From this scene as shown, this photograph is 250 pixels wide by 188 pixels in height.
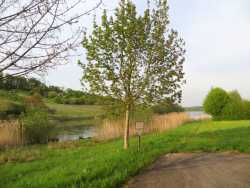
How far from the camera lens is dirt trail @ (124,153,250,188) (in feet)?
20.9

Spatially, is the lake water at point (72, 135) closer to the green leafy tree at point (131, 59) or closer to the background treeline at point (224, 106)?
the green leafy tree at point (131, 59)

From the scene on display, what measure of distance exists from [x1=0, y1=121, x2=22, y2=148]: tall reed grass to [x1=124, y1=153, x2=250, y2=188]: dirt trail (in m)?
11.0

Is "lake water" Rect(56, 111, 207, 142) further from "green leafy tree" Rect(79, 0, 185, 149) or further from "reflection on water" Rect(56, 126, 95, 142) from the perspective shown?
"green leafy tree" Rect(79, 0, 185, 149)

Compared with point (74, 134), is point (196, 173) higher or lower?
higher

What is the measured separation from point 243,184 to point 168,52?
6247 mm

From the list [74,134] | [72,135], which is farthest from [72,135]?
[74,134]

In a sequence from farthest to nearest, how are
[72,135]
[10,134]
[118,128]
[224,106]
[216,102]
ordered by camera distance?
[216,102], [224,106], [72,135], [118,128], [10,134]

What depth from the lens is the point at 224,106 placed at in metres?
42.0

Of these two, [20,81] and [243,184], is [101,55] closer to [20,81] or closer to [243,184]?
[243,184]

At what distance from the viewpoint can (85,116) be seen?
5894 centimetres

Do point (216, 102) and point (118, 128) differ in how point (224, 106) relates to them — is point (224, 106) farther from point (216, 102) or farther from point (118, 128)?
point (118, 128)

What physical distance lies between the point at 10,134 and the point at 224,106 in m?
31.6

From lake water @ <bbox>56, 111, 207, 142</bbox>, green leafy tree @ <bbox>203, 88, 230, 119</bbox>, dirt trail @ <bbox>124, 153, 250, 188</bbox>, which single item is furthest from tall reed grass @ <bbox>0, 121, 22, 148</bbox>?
green leafy tree @ <bbox>203, 88, 230, 119</bbox>

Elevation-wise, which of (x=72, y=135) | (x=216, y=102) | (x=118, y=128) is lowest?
(x=72, y=135)
